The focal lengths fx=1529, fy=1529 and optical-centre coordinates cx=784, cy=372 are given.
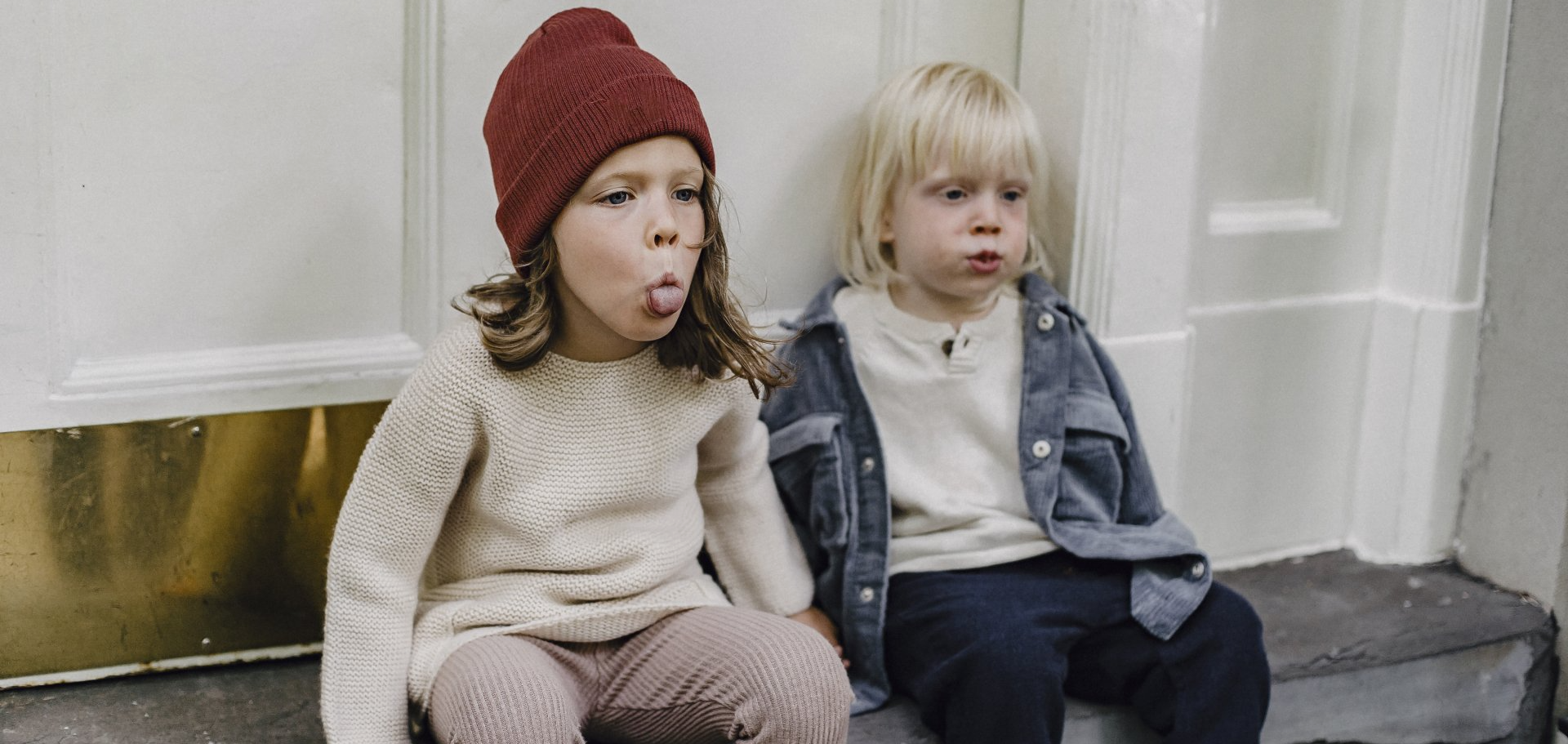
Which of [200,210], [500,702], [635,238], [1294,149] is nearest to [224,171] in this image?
[200,210]

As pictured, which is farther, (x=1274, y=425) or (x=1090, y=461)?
(x=1274, y=425)

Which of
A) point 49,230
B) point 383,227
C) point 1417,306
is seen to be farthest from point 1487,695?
point 49,230

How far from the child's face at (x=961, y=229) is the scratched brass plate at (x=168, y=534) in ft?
2.14

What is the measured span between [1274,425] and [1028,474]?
58 centimetres

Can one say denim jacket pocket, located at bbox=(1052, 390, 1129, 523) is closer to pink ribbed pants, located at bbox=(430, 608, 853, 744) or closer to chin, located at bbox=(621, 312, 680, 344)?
pink ribbed pants, located at bbox=(430, 608, 853, 744)

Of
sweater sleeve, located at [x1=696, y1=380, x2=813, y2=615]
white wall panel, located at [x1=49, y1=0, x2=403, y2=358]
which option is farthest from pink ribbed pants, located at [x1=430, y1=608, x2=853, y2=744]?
white wall panel, located at [x1=49, y1=0, x2=403, y2=358]

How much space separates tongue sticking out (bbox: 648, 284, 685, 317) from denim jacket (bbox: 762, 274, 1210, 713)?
35 centimetres

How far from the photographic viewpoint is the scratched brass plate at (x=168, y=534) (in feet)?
5.35

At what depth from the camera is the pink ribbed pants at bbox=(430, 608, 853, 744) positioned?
1407 mm

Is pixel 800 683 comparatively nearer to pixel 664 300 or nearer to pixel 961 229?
pixel 664 300

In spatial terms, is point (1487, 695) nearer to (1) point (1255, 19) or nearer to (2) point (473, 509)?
(1) point (1255, 19)

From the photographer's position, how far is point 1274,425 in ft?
7.22

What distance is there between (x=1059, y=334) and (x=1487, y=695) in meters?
0.83

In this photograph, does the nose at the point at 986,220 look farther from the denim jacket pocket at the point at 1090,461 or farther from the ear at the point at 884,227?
the denim jacket pocket at the point at 1090,461
